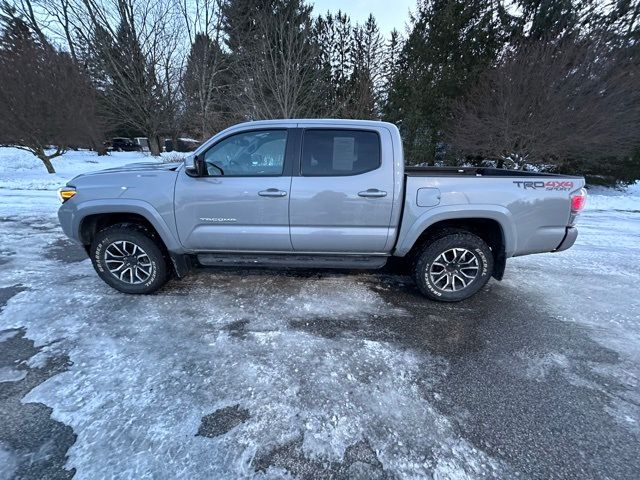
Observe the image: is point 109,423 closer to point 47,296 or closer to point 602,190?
point 47,296

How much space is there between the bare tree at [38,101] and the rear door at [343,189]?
18299mm

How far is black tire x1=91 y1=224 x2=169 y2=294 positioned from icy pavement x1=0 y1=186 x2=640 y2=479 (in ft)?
0.57

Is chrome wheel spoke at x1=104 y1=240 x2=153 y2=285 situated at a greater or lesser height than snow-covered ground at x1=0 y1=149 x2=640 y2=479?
greater

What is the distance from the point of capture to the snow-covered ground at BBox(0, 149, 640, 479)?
5.77ft

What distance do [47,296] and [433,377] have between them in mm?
4200

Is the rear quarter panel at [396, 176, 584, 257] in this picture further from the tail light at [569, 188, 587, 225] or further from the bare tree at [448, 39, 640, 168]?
the bare tree at [448, 39, 640, 168]

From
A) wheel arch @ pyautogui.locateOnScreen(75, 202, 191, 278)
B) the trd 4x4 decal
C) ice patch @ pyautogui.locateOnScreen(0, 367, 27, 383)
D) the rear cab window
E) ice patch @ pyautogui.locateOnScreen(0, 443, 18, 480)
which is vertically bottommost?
ice patch @ pyautogui.locateOnScreen(0, 443, 18, 480)

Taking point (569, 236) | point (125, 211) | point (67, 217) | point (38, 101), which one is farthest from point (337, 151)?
point (38, 101)

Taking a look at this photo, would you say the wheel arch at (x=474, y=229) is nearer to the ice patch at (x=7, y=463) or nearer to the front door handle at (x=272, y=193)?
the front door handle at (x=272, y=193)

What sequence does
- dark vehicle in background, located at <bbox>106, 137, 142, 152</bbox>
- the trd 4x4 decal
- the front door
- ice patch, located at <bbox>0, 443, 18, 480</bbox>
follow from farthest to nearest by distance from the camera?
dark vehicle in background, located at <bbox>106, 137, 142, 152</bbox> → the front door → the trd 4x4 decal → ice patch, located at <bbox>0, 443, 18, 480</bbox>

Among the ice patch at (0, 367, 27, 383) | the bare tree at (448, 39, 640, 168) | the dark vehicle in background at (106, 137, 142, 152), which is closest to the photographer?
the ice patch at (0, 367, 27, 383)

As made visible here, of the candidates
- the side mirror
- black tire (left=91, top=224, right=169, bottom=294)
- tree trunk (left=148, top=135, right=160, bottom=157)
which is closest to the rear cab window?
the side mirror

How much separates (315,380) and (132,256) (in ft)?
8.56

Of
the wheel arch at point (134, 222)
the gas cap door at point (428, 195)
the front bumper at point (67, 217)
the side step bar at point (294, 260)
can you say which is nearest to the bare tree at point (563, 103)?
the gas cap door at point (428, 195)
